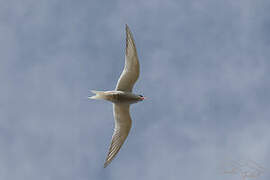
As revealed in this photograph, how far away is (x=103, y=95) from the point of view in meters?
16.9

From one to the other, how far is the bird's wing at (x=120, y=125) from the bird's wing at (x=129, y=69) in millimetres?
915

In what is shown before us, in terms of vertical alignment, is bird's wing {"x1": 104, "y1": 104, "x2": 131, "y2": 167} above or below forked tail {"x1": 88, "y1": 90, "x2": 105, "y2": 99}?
below

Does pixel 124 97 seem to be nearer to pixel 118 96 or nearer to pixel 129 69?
pixel 118 96

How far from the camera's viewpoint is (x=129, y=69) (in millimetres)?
16969

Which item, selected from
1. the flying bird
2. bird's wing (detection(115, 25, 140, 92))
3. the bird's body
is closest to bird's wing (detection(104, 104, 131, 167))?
the flying bird

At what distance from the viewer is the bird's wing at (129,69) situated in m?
16.6

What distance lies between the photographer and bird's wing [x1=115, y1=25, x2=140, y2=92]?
54.6 ft

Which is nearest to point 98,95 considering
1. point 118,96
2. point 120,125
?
point 118,96

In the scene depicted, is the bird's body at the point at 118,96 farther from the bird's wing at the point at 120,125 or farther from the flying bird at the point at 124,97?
the bird's wing at the point at 120,125

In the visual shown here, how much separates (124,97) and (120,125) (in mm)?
1438

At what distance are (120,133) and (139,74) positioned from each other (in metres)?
2.73

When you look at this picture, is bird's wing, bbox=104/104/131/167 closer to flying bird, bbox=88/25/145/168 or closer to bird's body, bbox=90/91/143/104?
flying bird, bbox=88/25/145/168

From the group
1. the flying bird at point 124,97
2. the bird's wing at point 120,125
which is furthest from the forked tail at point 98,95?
the bird's wing at point 120,125

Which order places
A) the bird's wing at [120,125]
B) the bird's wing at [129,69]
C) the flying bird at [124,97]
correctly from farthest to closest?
the bird's wing at [120,125] → the flying bird at [124,97] → the bird's wing at [129,69]
